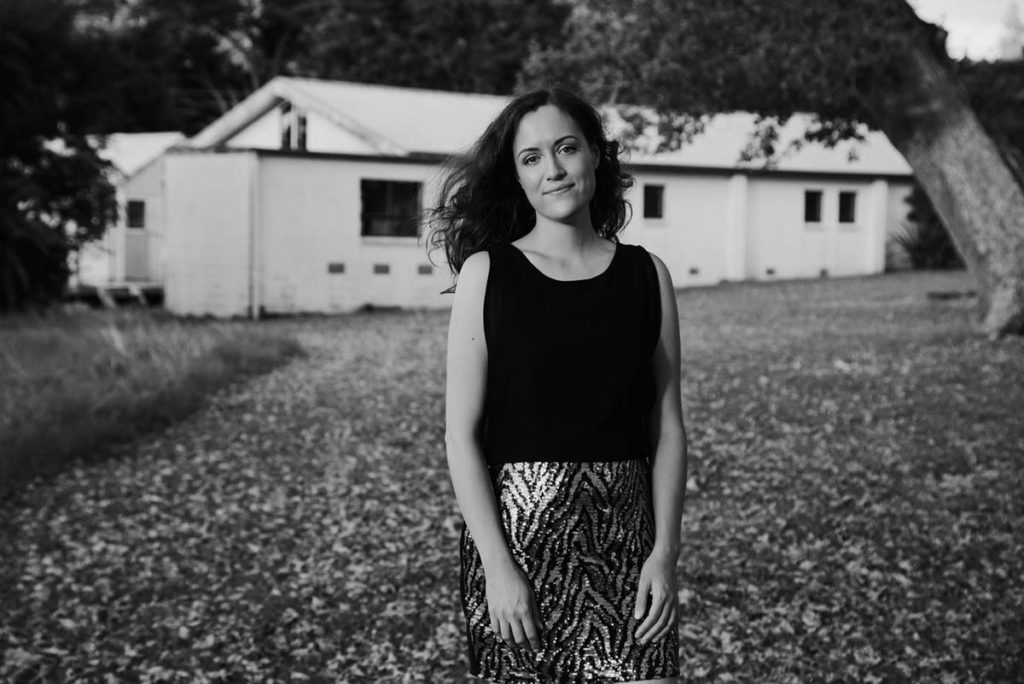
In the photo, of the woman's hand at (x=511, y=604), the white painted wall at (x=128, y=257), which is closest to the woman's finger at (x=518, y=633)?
the woman's hand at (x=511, y=604)

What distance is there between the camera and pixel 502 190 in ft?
10.0

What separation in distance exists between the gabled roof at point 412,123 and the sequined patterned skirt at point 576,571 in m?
23.2

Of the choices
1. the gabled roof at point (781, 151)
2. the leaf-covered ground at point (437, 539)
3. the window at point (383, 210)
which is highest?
the gabled roof at point (781, 151)

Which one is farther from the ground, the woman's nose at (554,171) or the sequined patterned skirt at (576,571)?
the woman's nose at (554,171)

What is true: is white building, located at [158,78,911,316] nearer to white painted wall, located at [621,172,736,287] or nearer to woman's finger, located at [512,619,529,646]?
white painted wall, located at [621,172,736,287]

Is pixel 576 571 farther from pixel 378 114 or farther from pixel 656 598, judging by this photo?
pixel 378 114

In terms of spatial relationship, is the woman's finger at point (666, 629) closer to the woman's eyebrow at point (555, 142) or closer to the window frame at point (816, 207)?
the woman's eyebrow at point (555, 142)

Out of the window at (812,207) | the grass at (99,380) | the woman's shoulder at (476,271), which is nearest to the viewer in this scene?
the woman's shoulder at (476,271)

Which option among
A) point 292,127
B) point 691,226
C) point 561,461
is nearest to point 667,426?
point 561,461

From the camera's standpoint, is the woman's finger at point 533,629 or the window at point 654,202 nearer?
the woman's finger at point 533,629

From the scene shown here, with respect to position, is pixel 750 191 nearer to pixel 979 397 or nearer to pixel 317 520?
pixel 979 397

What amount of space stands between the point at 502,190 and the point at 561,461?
690mm

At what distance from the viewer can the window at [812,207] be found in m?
35.6

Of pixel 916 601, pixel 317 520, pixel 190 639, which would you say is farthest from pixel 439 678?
pixel 317 520
